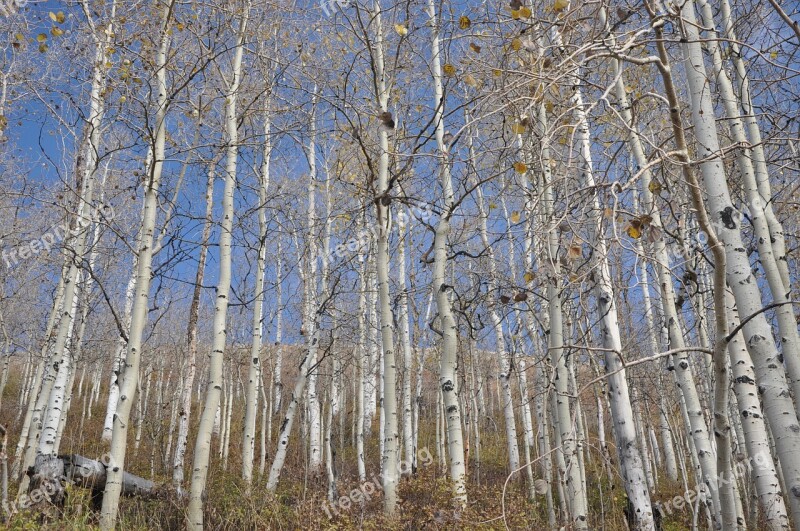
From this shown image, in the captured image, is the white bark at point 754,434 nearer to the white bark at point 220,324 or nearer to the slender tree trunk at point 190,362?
the white bark at point 220,324

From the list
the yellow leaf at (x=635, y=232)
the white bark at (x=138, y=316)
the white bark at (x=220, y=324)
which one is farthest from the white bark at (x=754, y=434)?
the white bark at (x=138, y=316)

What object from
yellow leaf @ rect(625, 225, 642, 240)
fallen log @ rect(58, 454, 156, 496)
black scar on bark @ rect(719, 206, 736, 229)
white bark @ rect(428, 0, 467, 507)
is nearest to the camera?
yellow leaf @ rect(625, 225, 642, 240)

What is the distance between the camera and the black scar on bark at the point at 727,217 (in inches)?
108

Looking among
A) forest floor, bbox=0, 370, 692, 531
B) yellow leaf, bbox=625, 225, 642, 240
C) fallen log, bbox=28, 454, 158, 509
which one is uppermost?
yellow leaf, bbox=625, 225, 642, 240

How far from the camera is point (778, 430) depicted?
2398 mm

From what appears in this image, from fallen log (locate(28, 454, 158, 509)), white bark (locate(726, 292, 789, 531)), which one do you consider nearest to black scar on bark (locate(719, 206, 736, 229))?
white bark (locate(726, 292, 789, 531))

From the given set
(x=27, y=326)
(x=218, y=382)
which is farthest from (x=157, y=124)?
(x=27, y=326)

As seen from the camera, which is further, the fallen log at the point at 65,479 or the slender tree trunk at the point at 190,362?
the slender tree trunk at the point at 190,362

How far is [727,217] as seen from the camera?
2.76 metres

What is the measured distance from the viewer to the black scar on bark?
275cm

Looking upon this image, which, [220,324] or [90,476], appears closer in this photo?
[220,324]

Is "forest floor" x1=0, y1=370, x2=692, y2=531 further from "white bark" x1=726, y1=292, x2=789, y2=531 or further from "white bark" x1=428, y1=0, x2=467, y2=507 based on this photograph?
"white bark" x1=726, y1=292, x2=789, y2=531

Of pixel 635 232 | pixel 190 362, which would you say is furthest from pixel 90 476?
pixel 635 232

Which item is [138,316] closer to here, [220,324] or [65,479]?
[220,324]
